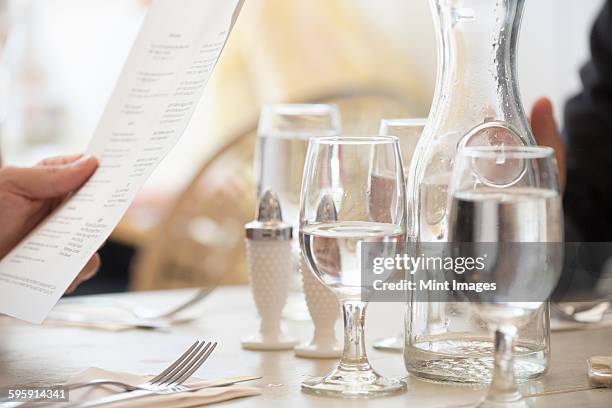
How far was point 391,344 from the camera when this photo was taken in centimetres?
95

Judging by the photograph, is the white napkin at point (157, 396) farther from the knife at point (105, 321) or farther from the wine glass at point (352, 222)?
the knife at point (105, 321)

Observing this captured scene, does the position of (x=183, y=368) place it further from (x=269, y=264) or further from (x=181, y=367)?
(x=269, y=264)

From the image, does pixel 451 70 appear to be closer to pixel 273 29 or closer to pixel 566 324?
pixel 566 324

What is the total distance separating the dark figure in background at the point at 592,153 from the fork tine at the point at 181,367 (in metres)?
0.77

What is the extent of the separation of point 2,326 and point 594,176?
0.98 meters

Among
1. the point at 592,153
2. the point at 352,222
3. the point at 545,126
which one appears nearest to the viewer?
the point at 352,222

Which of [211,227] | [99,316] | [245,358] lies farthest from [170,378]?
[211,227]

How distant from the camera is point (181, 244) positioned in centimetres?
178

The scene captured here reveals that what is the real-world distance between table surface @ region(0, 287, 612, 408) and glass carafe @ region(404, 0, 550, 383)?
1.2 inches

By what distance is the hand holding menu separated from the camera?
2.79 ft

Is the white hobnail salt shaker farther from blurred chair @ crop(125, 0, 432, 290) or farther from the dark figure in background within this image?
blurred chair @ crop(125, 0, 432, 290)

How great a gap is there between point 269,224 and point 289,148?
250mm

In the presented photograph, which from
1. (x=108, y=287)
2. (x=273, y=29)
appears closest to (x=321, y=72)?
(x=273, y=29)

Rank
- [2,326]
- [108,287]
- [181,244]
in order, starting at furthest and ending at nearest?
1. [108,287]
2. [181,244]
3. [2,326]
